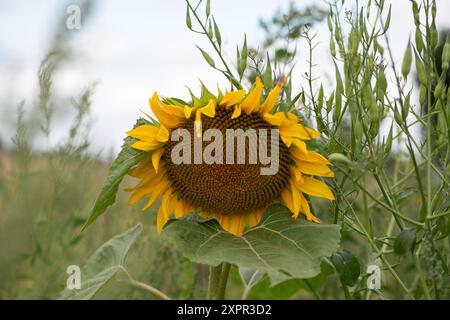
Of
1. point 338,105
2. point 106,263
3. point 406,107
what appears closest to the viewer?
point 406,107

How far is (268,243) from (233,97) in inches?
6.8

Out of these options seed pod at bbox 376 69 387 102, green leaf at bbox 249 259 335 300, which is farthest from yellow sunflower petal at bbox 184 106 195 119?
green leaf at bbox 249 259 335 300

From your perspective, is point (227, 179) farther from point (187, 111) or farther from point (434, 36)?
point (434, 36)

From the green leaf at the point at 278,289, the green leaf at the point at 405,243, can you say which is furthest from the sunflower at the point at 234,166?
the green leaf at the point at 278,289

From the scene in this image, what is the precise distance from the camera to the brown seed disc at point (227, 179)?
0.80 meters

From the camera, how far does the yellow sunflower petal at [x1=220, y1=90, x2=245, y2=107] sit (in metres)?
0.78

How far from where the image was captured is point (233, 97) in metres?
0.78

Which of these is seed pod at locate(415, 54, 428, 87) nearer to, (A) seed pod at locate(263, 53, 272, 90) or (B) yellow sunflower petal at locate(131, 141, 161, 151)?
(A) seed pod at locate(263, 53, 272, 90)

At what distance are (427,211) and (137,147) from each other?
0.34 meters

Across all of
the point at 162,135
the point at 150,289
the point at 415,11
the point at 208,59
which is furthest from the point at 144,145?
the point at 415,11

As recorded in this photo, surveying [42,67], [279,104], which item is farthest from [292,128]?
[42,67]

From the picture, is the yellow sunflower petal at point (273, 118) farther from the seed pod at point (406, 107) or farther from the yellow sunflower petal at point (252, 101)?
the seed pod at point (406, 107)

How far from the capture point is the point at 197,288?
1.31m

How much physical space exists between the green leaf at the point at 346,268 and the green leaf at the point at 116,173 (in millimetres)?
262
